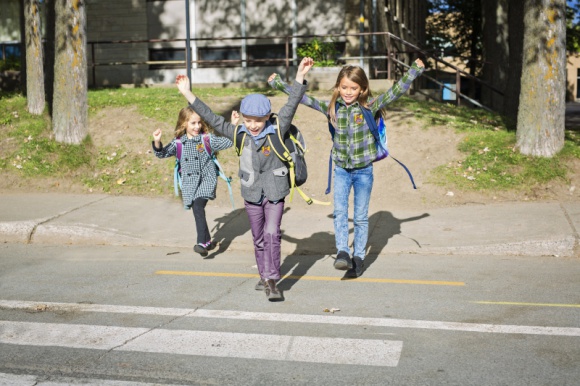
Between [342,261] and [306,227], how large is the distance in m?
2.73

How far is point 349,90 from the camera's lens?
7418 mm

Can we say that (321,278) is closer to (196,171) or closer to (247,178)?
(247,178)

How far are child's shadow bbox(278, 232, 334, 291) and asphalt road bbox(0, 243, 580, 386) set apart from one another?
0.17 feet

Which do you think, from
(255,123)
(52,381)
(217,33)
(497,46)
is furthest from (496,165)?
(217,33)

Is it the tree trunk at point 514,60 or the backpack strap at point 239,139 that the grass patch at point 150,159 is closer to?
the tree trunk at point 514,60

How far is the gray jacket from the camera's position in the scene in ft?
22.6

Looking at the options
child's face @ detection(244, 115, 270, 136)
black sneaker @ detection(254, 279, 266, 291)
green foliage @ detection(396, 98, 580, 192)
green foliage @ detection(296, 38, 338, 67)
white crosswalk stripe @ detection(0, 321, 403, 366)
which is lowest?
black sneaker @ detection(254, 279, 266, 291)

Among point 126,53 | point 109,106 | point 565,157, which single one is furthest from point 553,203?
point 126,53

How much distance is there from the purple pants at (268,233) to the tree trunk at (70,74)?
25.2ft

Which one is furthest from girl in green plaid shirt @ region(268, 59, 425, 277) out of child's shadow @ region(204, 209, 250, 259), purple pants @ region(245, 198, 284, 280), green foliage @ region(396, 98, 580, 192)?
green foliage @ region(396, 98, 580, 192)

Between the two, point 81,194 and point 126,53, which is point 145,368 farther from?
point 126,53

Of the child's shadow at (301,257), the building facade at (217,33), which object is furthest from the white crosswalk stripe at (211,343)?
the building facade at (217,33)

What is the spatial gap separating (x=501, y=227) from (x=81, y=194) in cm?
642

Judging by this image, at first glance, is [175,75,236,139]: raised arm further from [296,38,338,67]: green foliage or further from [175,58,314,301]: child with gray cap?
[296,38,338,67]: green foliage
